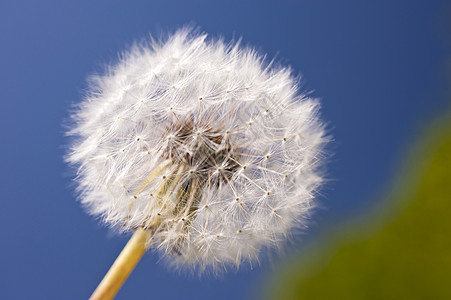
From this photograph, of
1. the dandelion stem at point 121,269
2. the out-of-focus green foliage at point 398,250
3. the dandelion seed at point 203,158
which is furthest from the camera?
the out-of-focus green foliage at point 398,250

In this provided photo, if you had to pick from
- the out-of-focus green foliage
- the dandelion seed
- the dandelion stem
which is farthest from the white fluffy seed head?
the out-of-focus green foliage

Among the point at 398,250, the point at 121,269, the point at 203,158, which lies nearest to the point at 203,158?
the point at 203,158

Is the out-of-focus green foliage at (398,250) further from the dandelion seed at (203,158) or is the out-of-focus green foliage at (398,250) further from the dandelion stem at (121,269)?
the dandelion stem at (121,269)

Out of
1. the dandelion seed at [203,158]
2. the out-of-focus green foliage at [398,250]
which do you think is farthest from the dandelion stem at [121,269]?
the out-of-focus green foliage at [398,250]

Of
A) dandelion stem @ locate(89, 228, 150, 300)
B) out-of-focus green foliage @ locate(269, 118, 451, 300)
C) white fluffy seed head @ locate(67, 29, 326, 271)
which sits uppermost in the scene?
out-of-focus green foliage @ locate(269, 118, 451, 300)

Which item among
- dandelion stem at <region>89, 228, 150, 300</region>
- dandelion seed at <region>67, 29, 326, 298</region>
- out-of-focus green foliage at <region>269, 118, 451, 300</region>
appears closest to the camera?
dandelion stem at <region>89, 228, 150, 300</region>

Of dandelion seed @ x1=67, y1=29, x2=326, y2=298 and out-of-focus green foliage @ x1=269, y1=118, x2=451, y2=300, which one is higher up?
out-of-focus green foliage @ x1=269, y1=118, x2=451, y2=300

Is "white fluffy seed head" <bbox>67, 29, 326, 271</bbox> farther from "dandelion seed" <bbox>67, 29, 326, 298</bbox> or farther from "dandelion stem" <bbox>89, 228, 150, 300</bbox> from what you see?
"dandelion stem" <bbox>89, 228, 150, 300</bbox>
